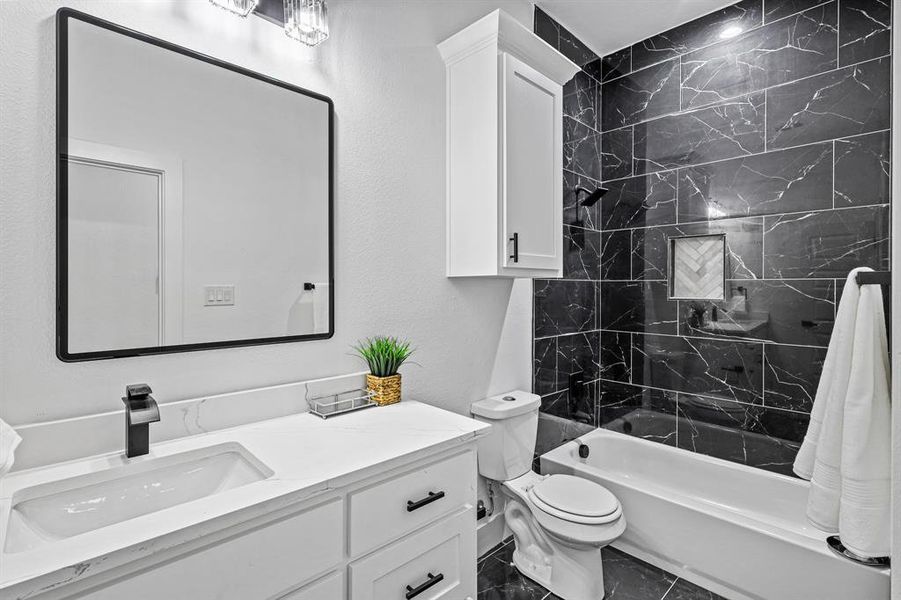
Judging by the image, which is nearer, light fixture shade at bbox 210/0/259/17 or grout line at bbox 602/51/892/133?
light fixture shade at bbox 210/0/259/17

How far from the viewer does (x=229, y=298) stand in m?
1.38

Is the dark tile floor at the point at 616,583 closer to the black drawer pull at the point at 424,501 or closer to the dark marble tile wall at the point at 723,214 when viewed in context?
the dark marble tile wall at the point at 723,214

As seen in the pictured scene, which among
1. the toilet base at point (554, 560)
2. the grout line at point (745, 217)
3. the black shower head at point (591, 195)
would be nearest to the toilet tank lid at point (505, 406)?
the toilet base at point (554, 560)

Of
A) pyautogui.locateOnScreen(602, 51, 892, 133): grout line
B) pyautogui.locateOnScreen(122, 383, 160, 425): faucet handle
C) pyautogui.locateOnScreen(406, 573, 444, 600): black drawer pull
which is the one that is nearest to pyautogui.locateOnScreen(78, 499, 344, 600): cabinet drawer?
pyautogui.locateOnScreen(406, 573, 444, 600): black drawer pull

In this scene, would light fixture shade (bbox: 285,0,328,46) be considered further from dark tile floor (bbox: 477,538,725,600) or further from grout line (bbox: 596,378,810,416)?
grout line (bbox: 596,378,810,416)

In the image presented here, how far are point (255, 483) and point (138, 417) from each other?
1.14ft

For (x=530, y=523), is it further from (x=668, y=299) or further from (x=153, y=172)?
(x=153, y=172)

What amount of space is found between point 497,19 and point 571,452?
2220mm

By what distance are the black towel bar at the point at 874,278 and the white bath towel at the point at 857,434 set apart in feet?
0.19

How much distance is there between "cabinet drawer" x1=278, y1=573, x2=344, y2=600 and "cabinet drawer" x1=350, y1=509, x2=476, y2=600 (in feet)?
0.10

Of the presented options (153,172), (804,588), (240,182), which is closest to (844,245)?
(804,588)

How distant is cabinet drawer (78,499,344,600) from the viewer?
0.79 metres

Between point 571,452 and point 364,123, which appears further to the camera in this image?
point 571,452

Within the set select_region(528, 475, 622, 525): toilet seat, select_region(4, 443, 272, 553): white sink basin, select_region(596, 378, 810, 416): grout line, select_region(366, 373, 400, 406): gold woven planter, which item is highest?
select_region(366, 373, 400, 406): gold woven planter
